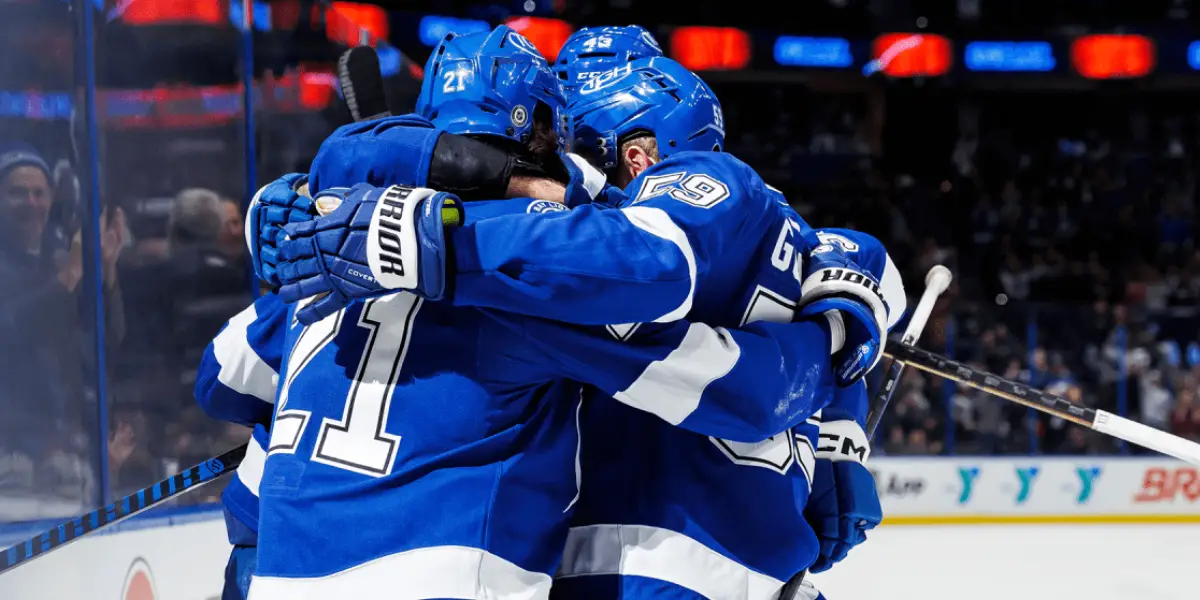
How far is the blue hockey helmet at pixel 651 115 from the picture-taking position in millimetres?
1975

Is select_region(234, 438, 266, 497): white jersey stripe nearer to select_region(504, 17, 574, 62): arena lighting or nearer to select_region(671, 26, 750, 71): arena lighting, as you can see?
select_region(504, 17, 574, 62): arena lighting

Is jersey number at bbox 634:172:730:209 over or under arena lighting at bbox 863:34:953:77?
over

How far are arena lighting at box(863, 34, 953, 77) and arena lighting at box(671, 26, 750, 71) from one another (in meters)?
1.32

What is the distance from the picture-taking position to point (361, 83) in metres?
2.00

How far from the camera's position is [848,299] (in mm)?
1562

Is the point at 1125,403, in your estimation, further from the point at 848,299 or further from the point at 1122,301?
the point at 848,299

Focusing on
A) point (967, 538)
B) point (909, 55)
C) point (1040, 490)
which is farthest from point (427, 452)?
point (909, 55)

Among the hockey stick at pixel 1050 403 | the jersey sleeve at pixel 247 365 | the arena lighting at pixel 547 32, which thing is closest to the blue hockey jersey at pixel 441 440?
the jersey sleeve at pixel 247 365

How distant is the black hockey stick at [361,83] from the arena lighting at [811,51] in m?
9.73

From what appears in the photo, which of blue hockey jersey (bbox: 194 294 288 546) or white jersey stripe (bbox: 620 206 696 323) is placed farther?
blue hockey jersey (bbox: 194 294 288 546)

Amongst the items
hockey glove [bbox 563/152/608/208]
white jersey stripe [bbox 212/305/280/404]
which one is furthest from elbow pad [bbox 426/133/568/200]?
white jersey stripe [bbox 212/305/280/404]

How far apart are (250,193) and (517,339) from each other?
7.82 ft

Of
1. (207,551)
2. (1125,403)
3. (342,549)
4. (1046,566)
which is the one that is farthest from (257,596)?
(1125,403)

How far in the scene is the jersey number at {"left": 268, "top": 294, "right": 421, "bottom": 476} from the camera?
1297 mm
